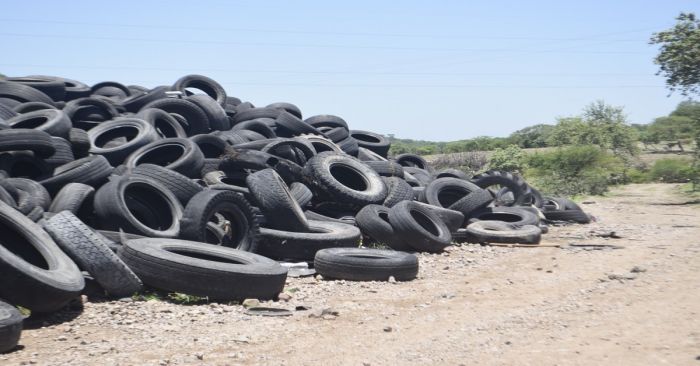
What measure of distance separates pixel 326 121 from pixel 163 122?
21.4 ft

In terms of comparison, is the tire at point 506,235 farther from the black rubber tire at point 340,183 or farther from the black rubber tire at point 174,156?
the black rubber tire at point 174,156

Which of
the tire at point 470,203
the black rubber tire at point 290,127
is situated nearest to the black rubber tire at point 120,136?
the black rubber tire at point 290,127

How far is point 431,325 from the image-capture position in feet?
24.5

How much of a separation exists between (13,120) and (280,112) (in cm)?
799

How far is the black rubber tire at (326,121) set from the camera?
2242cm

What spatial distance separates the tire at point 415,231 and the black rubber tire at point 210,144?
4.67m

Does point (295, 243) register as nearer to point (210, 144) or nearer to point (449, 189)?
point (210, 144)

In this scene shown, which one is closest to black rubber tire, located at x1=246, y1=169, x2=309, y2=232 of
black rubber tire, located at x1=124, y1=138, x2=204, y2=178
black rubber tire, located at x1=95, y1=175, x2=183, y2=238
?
black rubber tire, located at x1=95, y1=175, x2=183, y2=238

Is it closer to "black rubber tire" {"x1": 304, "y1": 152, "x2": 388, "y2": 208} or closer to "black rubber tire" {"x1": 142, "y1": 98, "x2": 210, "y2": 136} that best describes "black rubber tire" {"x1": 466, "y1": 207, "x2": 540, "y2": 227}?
"black rubber tire" {"x1": 304, "y1": 152, "x2": 388, "y2": 208}

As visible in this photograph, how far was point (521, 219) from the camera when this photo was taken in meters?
16.5

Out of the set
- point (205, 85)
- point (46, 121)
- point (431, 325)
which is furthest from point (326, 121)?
point (431, 325)

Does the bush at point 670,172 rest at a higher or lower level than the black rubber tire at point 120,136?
lower

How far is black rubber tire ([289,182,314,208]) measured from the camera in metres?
12.9

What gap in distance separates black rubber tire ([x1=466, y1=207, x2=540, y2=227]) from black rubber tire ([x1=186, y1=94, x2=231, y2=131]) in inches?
298
